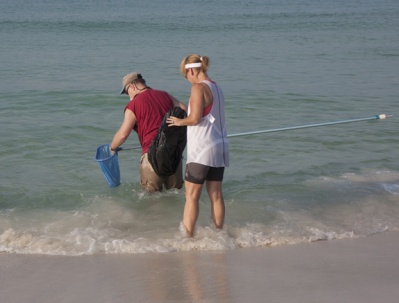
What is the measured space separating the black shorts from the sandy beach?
0.55m

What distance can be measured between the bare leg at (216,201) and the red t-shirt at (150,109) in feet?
3.29

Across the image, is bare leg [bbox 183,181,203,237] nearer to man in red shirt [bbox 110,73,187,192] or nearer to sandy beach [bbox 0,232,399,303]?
sandy beach [bbox 0,232,399,303]

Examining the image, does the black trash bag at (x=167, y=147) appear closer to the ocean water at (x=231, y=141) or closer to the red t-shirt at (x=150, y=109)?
the red t-shirt at (x=150, y=109)

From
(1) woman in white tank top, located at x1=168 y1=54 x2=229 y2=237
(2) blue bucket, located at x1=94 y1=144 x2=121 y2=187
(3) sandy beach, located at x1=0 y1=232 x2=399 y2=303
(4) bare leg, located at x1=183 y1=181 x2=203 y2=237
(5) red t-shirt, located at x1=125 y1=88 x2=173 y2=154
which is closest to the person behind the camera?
(3) sandy beach, located at x1=0 y1=232 x2=399 y2=303

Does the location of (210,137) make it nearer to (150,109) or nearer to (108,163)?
(150,109)

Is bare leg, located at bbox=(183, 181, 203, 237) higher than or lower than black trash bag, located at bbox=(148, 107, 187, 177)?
lower

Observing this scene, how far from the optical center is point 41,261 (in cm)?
526

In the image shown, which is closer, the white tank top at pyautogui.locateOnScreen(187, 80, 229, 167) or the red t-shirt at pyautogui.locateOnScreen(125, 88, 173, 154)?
the white tank top at pyautogui.locateOnScreen(187, 80, 229, 167)

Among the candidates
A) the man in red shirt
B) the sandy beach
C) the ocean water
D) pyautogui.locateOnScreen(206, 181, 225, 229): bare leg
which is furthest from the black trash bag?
the sandy beach

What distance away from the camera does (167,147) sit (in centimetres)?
629

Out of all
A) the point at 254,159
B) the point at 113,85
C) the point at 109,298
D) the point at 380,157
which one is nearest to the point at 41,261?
the point at 109,298

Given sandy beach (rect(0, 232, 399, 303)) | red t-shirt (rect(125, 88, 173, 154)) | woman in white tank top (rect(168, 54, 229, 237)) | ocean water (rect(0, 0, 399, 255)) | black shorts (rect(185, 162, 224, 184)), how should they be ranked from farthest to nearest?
red t-shirt (rect(125, 88, 173, 154)), ocean water (rect(0, 0, 399, 255)), black shorts (rect(185, 162, 224, 184)), woman in white tank top (rect(168, 54, 229, 237)), sandy beach (rect(0, 232, 399, 303))

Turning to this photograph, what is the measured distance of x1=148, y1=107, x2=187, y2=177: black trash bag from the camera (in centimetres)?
619

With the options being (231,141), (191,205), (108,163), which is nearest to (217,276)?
(191,205)
